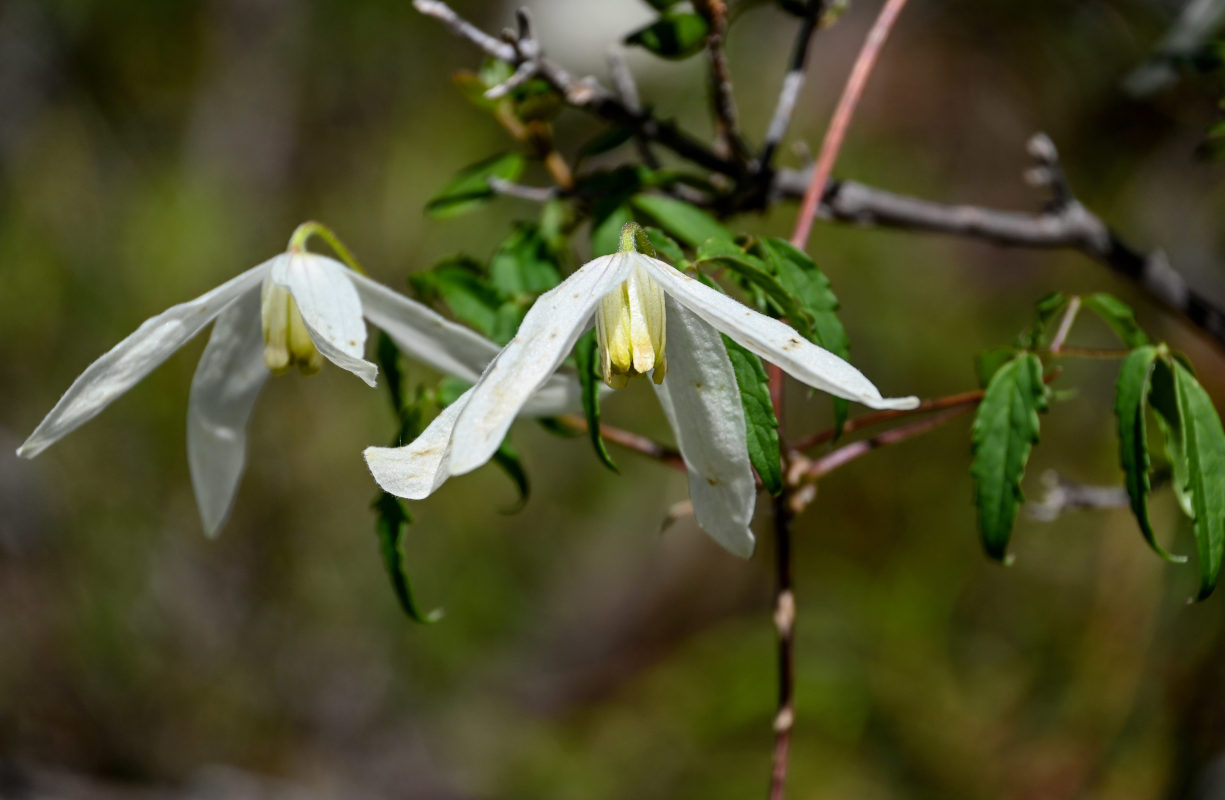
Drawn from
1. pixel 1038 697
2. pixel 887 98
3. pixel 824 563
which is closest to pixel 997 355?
pixel 1038 697

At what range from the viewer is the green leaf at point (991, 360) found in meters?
0.80

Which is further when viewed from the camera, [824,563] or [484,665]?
[484,665]

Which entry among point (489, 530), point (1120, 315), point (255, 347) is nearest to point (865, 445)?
point (1120, 315)

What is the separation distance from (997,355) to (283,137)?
3.41m

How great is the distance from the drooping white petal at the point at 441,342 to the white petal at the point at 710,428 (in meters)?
0.14

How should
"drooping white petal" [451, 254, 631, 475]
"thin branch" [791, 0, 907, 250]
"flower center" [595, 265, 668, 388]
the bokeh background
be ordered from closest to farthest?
1. "drooping white petal" [451, 254, 631, 475]
2. "flower center" [595, 265, 668, 388]
3. "thin branch" [791, 0, 907, 250]
4. the bokeh background

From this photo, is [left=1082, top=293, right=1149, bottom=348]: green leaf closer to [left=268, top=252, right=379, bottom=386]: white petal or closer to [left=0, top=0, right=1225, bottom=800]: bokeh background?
[left=268, top=252, right=379, bottom=386]: white petal

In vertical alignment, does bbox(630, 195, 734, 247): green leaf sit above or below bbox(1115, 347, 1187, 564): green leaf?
above

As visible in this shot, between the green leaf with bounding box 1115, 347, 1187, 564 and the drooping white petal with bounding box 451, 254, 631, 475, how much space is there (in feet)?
1.40

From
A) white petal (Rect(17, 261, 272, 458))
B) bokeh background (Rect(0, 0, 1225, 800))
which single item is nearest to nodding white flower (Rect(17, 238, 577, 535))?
white petal (Rect(17, 261, 272, 458))

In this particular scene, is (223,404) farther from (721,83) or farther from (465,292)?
(721,83)

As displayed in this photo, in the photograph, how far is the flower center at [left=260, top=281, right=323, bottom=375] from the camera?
0.81 metres

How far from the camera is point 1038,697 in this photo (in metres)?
2.12

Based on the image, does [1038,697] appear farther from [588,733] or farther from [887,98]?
[887,98]
